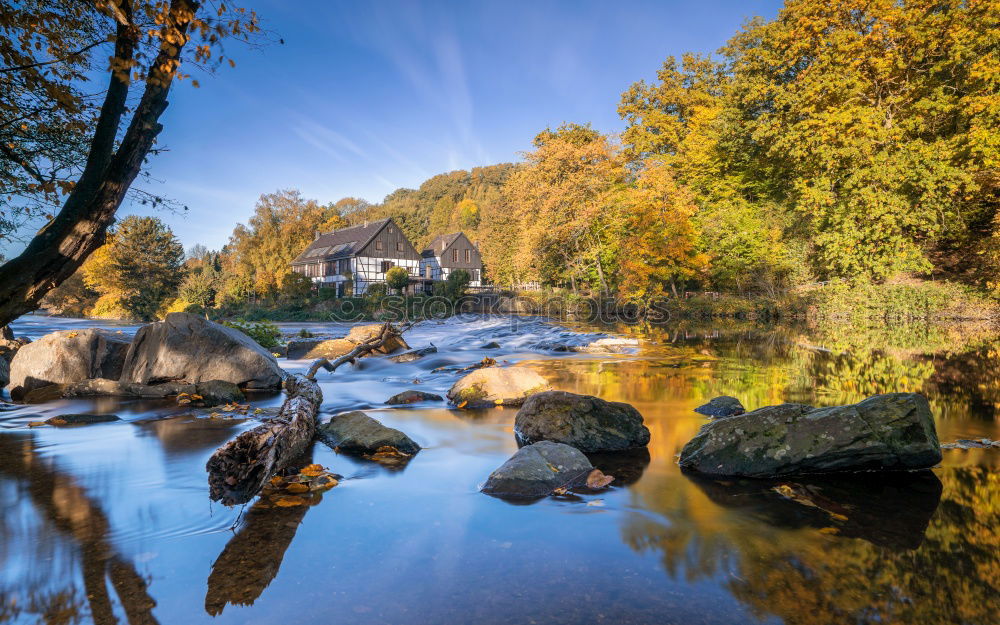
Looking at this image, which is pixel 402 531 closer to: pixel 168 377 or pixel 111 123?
pixel 111 123

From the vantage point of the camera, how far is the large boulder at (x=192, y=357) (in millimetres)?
9070

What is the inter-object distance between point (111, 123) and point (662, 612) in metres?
5.51

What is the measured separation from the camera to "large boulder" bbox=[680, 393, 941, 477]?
459 cm

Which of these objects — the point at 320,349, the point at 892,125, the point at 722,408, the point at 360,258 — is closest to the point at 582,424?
the point at 722,408

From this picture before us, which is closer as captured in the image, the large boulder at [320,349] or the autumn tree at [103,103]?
the autumn tree at [103,103]

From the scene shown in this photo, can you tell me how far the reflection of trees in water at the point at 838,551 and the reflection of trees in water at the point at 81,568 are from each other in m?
3.17

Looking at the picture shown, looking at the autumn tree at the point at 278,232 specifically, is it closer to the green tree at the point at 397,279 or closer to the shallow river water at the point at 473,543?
the green tree at the point at 397,279

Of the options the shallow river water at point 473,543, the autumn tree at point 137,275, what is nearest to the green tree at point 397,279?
the autumn tree at point 137,275

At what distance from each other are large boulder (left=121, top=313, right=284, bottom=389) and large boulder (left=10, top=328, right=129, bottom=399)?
0.59 m

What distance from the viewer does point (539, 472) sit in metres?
4.54

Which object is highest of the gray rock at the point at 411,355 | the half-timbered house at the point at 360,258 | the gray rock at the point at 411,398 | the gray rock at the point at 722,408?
the half-timbered house at the point at 360,258

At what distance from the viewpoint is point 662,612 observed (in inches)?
104

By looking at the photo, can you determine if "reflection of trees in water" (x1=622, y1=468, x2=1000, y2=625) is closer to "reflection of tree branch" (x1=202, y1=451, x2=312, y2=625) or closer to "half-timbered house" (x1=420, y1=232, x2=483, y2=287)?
"reflection of tree branch" (x1=202, y1=451, x2=312, y2=625)

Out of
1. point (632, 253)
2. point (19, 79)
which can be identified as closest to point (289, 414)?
point (19, 79)
